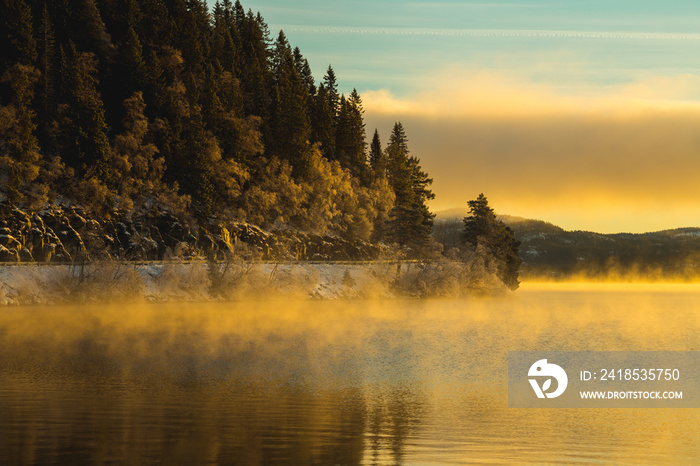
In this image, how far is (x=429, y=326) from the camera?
246 ft

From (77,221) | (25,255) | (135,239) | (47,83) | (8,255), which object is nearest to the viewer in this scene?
(8,255)

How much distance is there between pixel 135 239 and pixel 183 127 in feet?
77.8

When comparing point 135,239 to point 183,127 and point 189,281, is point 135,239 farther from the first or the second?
point 183,127

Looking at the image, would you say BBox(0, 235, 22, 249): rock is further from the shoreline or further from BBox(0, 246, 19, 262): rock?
the shoreline

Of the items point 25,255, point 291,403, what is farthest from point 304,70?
point 291,403

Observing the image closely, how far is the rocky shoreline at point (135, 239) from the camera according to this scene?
315 feet

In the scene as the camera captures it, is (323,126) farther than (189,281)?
Yes

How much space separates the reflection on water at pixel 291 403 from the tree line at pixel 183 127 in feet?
152

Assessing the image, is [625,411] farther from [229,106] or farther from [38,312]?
[229,106]

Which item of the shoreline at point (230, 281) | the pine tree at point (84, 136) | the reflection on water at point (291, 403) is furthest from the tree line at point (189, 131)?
the reflection on water at point (291, 403)

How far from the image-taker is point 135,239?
107 m

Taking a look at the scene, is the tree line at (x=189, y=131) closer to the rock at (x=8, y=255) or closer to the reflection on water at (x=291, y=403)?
the rock at (x=8, y=255)

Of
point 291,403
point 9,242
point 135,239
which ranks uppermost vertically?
point 135,239

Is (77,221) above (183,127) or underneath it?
underneath
